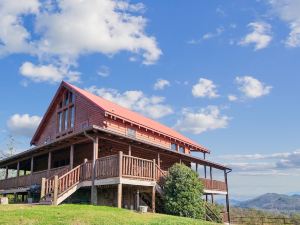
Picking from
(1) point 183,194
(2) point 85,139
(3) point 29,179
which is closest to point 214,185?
(1) point 183,194

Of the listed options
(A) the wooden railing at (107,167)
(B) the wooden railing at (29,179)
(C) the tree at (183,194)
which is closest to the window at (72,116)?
(B) the wooden railing at (29,179)

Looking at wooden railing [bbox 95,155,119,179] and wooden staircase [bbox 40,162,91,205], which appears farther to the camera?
wooden railing [bbox 95,155,119,179]

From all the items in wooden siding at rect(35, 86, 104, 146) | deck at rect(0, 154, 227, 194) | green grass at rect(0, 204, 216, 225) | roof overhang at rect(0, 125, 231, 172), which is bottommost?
green grass at rect(0, 204, 216, 225)

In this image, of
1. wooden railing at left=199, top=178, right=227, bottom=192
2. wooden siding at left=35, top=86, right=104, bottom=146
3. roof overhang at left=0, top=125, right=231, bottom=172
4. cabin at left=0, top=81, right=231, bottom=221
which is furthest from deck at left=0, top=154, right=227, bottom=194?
wooden railing at left=199, top=178, right=227, bottom=192

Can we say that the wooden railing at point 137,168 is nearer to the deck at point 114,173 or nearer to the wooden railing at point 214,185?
the deck at point 114,173

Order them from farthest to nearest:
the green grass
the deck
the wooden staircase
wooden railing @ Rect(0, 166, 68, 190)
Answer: wooden railing @ Rect(0, 166, 68, 190) < the deck < the wooden staircase < the green grass

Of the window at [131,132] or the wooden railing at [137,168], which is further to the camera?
the window at [131,132]

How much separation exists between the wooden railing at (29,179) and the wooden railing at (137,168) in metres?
4.28

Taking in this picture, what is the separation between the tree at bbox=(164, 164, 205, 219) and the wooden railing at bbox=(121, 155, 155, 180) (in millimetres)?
1074

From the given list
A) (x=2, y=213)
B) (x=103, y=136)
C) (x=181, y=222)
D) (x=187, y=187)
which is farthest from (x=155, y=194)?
(x=2, y=213)

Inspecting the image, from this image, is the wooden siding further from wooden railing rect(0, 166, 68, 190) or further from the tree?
the tree

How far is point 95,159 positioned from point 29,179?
7089 millimetres

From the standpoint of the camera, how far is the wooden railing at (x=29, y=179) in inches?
843

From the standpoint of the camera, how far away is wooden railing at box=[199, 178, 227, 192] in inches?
1067
